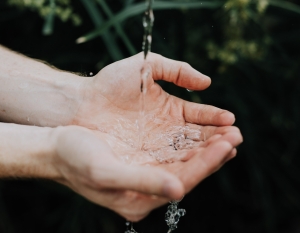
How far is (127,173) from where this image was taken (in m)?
0.67

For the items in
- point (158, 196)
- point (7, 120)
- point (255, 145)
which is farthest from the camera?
point (255, 145)

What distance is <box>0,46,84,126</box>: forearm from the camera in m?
1.08

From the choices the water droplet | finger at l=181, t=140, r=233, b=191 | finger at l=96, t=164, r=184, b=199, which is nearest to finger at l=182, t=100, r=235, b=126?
finger at l=181, t=140, r=233, b=191

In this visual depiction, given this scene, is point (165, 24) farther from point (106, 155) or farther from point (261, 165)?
point (106, 155)

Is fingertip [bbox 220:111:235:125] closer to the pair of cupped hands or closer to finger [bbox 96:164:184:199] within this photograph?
the pair of cupped hands

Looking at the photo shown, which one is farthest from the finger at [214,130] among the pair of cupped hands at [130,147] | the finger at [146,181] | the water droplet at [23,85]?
the water droplet at [23,85]

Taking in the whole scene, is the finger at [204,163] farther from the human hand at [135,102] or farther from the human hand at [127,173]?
the human hand at [135,102]

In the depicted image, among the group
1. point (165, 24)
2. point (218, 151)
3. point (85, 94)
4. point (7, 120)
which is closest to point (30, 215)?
point (7, 120)

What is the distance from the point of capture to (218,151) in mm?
720

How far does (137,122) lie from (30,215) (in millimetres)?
659

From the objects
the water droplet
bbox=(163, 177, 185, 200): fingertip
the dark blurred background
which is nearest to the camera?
bbox=(163, 177, 185, 200): fingertip

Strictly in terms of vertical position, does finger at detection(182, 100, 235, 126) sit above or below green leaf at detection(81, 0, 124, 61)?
below

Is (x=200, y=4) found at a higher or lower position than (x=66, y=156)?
higher

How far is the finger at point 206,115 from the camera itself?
897mm
